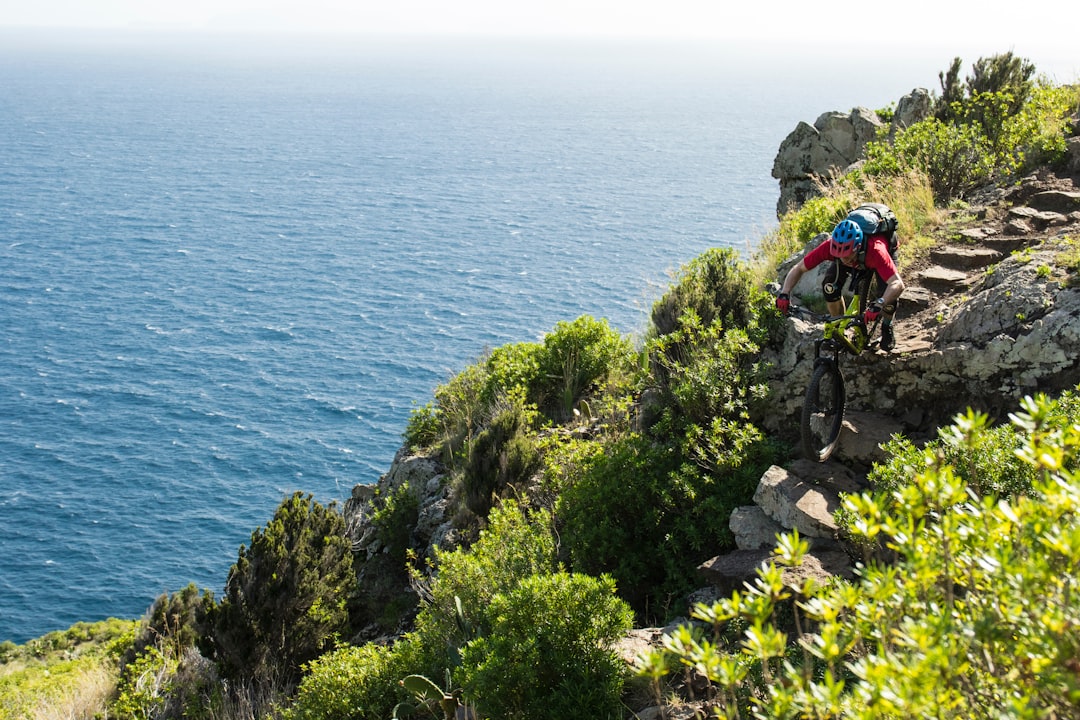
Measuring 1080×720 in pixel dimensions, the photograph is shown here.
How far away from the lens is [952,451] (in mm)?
7438

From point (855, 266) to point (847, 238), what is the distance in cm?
49

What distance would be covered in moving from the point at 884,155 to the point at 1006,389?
8925 millimetres

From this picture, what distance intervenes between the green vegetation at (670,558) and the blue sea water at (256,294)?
15.1ft

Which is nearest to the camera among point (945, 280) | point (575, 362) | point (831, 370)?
point (831, 370)

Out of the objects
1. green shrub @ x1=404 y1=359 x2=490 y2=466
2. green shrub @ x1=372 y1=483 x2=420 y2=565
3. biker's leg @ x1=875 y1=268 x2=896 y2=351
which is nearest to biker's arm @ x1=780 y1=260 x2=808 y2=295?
biker's leg @ x1=875 y1=268 x2=896 y2=351

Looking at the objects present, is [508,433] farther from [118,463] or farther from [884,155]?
[118,463]


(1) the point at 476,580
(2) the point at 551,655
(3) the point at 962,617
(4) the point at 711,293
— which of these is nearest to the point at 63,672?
(1) the point at 476,580

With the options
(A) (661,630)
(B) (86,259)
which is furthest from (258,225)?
(A) (661,630)

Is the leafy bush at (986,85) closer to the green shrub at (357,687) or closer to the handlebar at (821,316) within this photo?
the handlebar at (821,316)

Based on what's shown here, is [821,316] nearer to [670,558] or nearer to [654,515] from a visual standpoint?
[654,515]

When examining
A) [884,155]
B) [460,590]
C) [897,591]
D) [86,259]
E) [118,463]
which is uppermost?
A: [884,155]

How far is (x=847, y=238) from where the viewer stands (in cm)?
962

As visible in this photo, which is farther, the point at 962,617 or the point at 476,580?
the point at 476,580

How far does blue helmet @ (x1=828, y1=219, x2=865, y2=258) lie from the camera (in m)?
9.62
